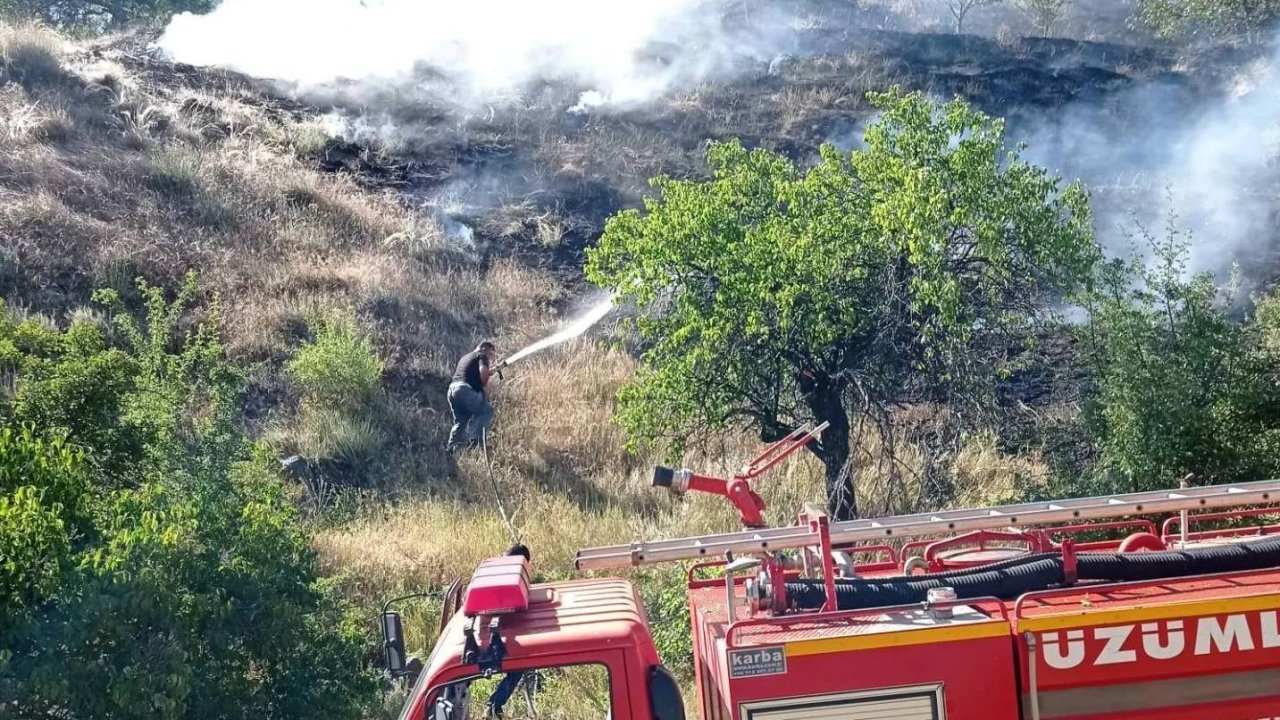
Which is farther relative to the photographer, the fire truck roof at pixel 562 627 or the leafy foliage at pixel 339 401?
the leafy foliage at pixel 339 401

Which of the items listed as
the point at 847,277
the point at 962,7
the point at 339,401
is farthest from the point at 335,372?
the point at 962,7

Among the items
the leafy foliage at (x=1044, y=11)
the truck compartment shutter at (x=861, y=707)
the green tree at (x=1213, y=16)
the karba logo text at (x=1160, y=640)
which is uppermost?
the leafy foliage at (x=1044, y=11)

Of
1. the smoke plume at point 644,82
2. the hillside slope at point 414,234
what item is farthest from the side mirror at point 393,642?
the smoke plume at point 644,82

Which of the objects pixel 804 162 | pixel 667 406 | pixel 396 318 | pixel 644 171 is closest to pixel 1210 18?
pixel 804 162

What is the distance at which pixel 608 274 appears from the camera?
11.0 meters

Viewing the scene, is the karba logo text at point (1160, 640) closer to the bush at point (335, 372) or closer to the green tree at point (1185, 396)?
the green tree at point (1185, 396)

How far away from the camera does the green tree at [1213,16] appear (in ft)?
91.9

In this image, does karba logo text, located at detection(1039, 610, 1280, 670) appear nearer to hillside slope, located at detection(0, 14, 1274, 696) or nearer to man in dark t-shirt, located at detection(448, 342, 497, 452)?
hillside slope, located at detection(0, 14, 1274, 696)

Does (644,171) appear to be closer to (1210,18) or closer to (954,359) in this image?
(954,359)

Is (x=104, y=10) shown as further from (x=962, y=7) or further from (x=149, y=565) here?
(x=149, y=565)

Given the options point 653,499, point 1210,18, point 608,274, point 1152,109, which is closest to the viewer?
point 608,274

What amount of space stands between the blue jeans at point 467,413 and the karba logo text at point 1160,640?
31.8ft

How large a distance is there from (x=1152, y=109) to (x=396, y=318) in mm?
18023

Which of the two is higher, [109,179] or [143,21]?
[143,21]
